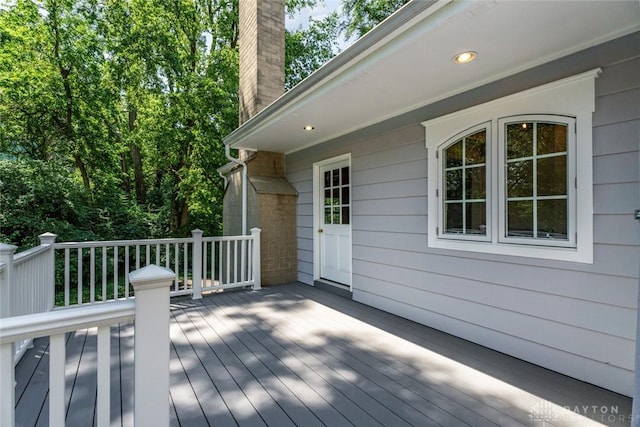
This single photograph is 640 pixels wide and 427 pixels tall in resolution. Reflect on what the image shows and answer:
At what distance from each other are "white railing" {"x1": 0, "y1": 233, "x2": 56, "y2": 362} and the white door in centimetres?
348

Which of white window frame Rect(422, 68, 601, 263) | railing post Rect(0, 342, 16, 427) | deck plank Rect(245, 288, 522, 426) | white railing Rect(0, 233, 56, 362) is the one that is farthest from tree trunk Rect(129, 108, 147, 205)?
railing post Rect(0, 342, 16, 427)

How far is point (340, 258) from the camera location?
474cm

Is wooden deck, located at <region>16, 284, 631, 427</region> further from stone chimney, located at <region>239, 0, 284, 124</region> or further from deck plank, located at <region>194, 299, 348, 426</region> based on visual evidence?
stone chimney, located at <region>239, 0, 284, 124</region>

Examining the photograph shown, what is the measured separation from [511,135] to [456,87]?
68 cm

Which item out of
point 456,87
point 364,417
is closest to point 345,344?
point 364,417

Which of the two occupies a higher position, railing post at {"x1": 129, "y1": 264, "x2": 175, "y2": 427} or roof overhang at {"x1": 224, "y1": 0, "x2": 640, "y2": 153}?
roof overhang at {"x1": 224, "y1": 0, "x2": 640, "y2": 153}

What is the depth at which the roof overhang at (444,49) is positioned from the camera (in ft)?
6.03

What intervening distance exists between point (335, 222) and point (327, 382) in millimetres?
2844

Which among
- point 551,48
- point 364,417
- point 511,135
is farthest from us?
point 511,135

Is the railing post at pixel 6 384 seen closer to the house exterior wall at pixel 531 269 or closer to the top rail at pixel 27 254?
the top rail at pixel 27 254

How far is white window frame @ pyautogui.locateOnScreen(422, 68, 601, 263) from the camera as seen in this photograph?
2.22m

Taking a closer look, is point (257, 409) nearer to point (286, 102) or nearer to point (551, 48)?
point (286, 102)

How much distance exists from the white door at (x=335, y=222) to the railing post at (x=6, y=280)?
3531 millimetres

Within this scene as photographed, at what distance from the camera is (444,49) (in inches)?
87.3
